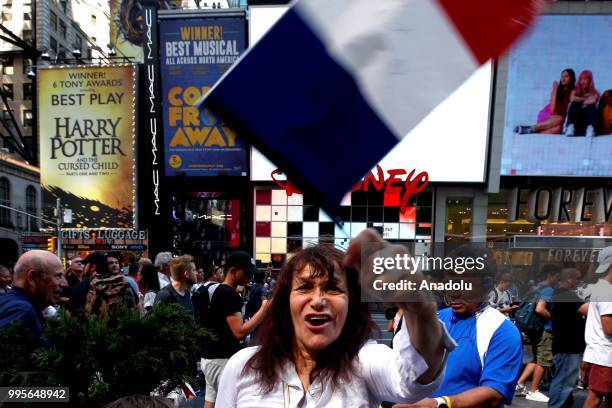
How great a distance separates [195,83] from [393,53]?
23.2m

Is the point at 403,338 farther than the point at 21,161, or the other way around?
the point at 21,161

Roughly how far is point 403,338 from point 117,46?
122 ft

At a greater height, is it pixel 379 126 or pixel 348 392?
pixel 379 126

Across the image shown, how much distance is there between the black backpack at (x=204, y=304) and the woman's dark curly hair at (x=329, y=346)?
2.43m

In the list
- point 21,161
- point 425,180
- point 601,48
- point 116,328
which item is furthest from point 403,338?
point 21,161

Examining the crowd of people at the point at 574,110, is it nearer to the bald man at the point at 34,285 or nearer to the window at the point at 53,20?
the bald man at the point at 34,285

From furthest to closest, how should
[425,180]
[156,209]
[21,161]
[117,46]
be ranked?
[21,161] → [117,46] → [156,209] → [425,180]

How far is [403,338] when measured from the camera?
114cm

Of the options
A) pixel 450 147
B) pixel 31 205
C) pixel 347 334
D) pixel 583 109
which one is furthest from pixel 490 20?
pixel 31 205

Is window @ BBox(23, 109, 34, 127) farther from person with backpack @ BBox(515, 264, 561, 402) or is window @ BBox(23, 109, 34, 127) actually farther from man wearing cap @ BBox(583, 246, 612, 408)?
man wearing cap @ BBox(583, 246, 612, 408)

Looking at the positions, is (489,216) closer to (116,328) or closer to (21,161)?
(116,328)

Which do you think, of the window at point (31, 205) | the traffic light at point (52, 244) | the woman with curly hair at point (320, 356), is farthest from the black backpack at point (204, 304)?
the window at point (31, 205)

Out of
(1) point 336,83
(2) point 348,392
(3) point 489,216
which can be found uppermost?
(1) point 336,83

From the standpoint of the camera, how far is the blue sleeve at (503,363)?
2.04 meters
